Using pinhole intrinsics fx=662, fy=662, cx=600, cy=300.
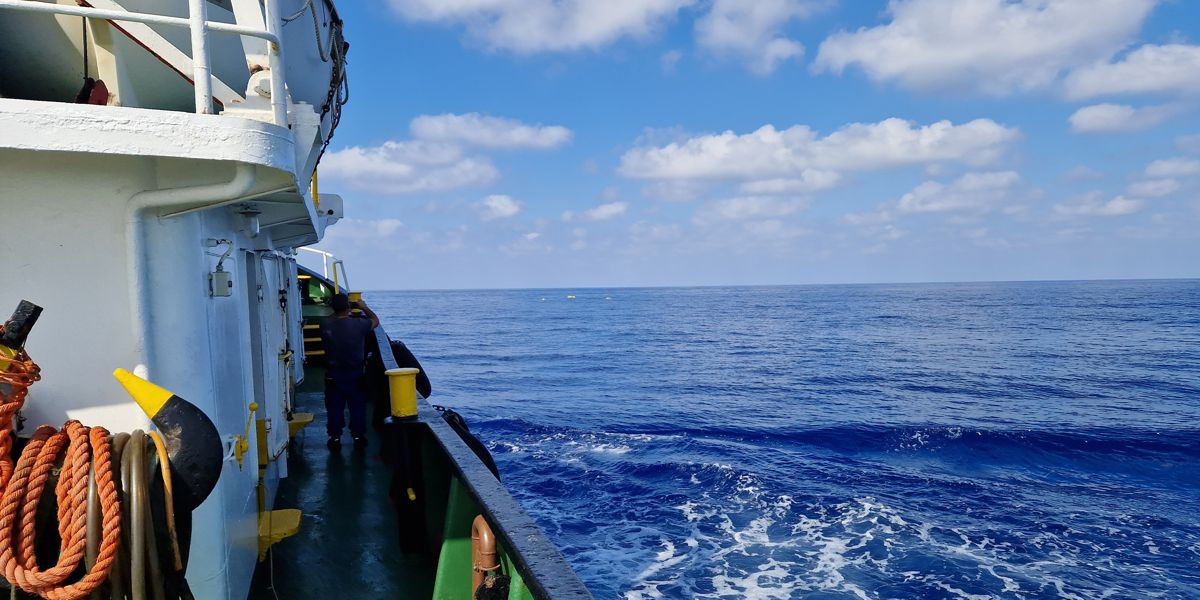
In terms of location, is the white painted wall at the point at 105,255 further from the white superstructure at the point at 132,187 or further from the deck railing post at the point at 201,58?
the deck railing post at the point at 201,58

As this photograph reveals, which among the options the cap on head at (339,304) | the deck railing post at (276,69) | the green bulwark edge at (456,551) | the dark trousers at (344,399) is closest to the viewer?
the deck railing post at (276,69)

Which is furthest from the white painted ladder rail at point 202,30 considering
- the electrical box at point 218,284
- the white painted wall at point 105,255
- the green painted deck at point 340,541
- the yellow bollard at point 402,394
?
the green painted deck at point 340,541

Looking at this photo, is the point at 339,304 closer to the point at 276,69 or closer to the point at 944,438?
the point at 276,69

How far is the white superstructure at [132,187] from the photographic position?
7.97 feet

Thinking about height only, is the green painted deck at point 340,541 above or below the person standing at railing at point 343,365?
below

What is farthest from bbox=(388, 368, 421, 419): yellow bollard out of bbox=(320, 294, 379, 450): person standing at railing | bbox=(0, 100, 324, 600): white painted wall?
bbox=(0, 100, 324, 600): white painted wall

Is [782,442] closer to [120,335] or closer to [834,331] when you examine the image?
[120,335]

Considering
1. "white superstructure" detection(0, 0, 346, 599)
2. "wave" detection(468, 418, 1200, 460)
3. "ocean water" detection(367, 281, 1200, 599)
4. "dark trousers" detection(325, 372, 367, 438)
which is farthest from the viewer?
"wave" detection(468, 418, 1200, 460)

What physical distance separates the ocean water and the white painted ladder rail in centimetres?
899

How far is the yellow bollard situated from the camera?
505 cm

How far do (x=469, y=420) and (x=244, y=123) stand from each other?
67.0 feet

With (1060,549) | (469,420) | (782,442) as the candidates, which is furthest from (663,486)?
(469,420)

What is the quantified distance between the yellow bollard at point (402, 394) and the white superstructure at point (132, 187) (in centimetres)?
156

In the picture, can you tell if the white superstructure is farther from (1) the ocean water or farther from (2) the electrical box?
(1) the ocean water
